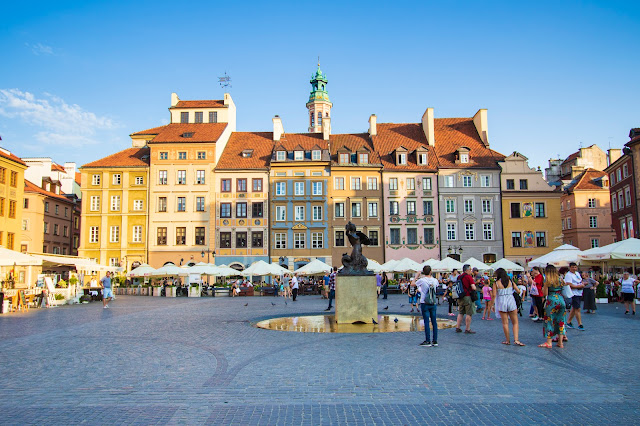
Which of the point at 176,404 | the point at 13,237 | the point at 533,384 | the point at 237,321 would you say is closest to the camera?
the point at 176,404

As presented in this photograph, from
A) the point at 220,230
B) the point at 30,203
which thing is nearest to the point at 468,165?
the point at 220,230

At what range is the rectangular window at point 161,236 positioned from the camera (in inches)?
1935

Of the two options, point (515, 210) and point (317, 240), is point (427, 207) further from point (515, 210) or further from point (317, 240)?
point (317, 240)

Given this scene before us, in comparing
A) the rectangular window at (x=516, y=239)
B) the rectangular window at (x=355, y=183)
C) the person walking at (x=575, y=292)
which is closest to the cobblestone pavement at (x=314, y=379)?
the person walking at (x=575, y=292)

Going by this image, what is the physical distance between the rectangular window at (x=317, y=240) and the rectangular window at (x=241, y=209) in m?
6.67

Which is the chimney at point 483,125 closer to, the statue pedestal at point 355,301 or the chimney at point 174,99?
the chimney at point 174,99

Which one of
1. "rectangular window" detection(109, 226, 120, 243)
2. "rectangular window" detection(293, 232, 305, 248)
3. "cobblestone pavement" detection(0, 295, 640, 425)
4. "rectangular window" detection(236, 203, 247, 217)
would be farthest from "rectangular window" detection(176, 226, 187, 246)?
"cobblestone pavement" detection(0, 295, 640, 425)

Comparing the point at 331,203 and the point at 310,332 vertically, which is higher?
the point at 331,203

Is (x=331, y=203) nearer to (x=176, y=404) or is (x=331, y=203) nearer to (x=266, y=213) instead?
(x=266, y=213)

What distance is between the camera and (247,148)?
52312 mm

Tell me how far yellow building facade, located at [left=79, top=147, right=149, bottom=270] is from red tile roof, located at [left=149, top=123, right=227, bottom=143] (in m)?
3.33

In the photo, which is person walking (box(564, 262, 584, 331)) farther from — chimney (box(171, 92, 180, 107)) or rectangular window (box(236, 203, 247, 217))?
chimney (box(171, 92, 180, 107))

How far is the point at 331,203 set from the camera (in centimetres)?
4909

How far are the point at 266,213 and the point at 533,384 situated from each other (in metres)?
42.1
